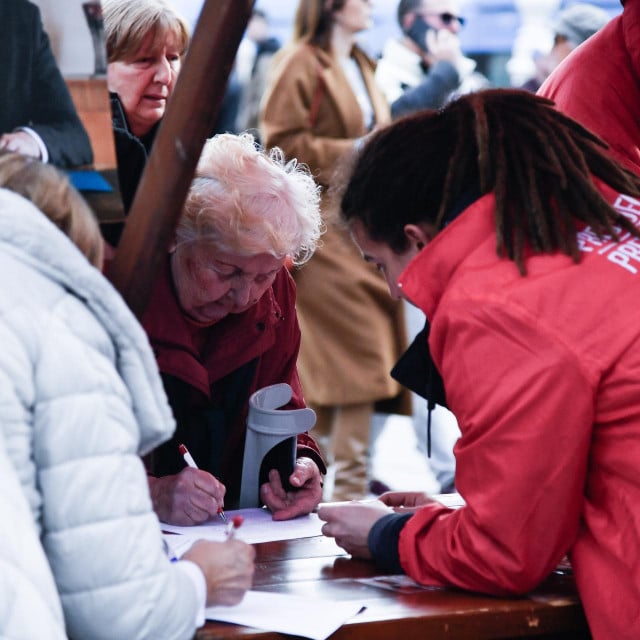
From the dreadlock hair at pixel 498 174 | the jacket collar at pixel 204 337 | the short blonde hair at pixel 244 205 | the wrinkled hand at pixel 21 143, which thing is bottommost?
the jacket collar at pixel 204 337

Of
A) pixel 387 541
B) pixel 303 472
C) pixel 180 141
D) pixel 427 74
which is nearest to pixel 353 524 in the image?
pixel 387 541

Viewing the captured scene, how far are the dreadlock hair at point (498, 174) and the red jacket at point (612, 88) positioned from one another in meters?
0.69

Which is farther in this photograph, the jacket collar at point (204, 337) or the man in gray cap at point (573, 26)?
the man in gray cap at point (573, 26)

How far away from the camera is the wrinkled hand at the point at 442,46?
16.3 ft

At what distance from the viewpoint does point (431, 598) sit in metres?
1.88

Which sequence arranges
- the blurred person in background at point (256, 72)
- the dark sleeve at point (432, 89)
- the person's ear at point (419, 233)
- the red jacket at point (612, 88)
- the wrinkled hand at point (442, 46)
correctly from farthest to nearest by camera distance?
1. the blurred person in background at point (256, 72)
2. the wrinkled hand at point (442, 46)
3. the dark sleeve at point (432, 89)
4. the red jacket at point (612, 88)
5. the person's ear at point (419, 233)

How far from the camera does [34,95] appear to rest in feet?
6.20

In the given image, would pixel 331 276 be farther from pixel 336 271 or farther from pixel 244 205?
pixel 244 205

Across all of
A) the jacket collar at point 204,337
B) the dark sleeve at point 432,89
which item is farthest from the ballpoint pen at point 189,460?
the dark sleeve at point 432,89

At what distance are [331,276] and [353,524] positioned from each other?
240 cm

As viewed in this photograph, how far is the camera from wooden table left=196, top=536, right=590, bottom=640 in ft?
5.80

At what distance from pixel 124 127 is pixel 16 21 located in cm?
66

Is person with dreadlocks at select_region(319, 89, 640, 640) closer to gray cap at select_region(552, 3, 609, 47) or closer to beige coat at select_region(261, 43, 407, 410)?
beige coat at select_region(261, 43, 407, 410)

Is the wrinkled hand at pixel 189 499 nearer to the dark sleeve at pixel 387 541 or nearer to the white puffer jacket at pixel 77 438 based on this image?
the dark sleeve at pixel 387 541
